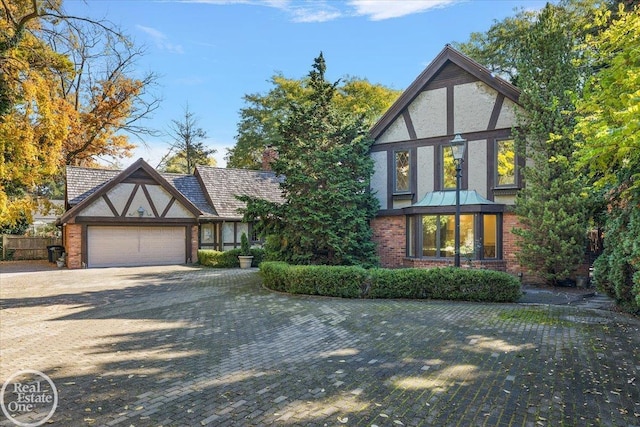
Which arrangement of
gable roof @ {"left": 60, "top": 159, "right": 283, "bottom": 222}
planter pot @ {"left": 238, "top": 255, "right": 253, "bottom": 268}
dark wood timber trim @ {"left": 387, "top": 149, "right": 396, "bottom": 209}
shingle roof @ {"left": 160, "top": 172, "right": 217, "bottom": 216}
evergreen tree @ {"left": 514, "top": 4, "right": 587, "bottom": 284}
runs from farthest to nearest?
shingle roof @ {"left": 160, "top": 172, "right": 217, "bottom": 216} → gable roof @ {"left": 60, "top": 159, "right": 283, "bottom": 222} → planter pot @ {"left": 238, "top": 255, "right": 253, "bottom": 268} → dark wood timber trim @ {"left": 387, "top": 149, "right": 396, "bottom": 209} → evergreen tree @ {"left": 514, "top": 4, "right": 587, "bottom": 284}

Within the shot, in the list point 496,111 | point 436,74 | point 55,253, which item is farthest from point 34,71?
point 55,253

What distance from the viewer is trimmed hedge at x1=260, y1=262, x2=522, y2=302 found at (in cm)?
1049

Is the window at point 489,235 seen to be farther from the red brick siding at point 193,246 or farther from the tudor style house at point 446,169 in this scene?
the red brick siding at point 193,246

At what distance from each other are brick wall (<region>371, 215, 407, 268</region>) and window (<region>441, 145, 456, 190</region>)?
6.91 ft

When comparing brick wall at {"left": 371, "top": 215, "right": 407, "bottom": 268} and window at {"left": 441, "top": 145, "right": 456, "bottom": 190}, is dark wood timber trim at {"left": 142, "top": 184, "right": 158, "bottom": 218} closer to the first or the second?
brick wall at {"left": 371, "top": 215, "right": 407, "bottom": 268}

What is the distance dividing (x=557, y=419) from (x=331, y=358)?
9.73 ft

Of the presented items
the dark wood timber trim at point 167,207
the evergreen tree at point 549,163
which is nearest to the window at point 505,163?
the evergreen tree at point 549,163

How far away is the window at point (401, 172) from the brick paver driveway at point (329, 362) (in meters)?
6.97

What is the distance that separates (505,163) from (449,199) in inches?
88.5

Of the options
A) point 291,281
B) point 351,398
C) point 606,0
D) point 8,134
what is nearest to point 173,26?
point 8,134

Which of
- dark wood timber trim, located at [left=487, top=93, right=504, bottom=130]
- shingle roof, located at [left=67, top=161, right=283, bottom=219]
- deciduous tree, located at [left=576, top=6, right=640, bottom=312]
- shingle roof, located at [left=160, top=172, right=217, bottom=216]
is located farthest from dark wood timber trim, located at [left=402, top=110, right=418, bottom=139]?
→ shingle roof, located at [left=160, top=172, right=217, bottom=216]

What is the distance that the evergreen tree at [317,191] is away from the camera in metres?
13.5

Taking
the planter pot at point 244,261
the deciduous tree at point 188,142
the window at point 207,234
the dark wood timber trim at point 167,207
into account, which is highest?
the deciduous tree at point 188,142

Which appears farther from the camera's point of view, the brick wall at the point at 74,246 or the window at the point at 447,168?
the brick wall at the point at 74,246
